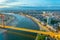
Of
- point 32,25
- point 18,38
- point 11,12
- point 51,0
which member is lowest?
point 18,38

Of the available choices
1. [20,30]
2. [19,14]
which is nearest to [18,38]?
[20,30]

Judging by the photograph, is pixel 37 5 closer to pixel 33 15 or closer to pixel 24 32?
pixel 33 15

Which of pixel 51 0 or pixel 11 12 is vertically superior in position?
pixel 51 0

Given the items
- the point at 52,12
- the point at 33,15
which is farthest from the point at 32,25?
the point at 52,12

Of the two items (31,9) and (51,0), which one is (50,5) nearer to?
(51,0)

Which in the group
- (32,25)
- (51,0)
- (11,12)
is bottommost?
(32,25)

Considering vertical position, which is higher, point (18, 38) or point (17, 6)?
point (17, 6)

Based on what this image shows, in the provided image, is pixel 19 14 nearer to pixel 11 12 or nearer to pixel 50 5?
pixel 11 12

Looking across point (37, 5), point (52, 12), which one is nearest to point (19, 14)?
point (37, 5)
